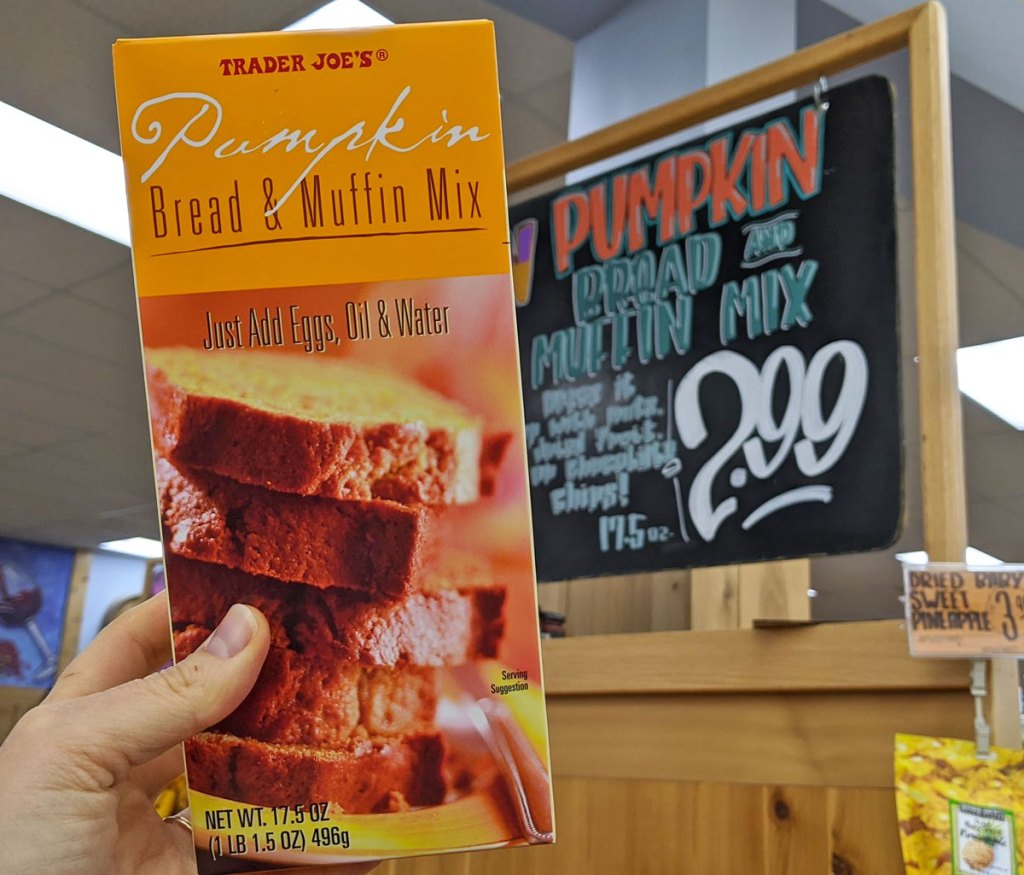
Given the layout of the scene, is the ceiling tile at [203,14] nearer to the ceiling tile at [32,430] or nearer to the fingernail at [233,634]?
the fingernail at [233,634]

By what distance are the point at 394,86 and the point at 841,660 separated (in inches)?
33.6

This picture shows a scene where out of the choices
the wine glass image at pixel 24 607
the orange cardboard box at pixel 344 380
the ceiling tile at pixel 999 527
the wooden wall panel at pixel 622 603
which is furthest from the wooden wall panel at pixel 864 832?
the wine glass image at pixel 24 607

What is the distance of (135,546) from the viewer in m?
10.4

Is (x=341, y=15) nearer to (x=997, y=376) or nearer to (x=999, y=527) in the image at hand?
(x=997, y=376)

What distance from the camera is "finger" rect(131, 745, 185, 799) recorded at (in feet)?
2.48

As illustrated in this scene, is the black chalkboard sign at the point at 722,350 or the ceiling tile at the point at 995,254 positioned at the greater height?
the ceiling tile at the point at 995,254

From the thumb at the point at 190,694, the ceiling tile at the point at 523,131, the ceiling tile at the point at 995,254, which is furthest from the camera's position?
the ceiling tile at the point at 995,254

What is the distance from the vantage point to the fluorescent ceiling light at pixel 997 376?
4688 millimetres

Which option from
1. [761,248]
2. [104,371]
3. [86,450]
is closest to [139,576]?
[86,450]

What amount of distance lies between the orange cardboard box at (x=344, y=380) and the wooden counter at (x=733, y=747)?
2.27 feet

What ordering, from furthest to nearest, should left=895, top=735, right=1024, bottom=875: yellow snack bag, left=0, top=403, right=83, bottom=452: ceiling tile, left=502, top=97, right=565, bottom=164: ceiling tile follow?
left=0, top=403, right=83, bottom=452: ceiling tile → left=502, top=97, right=565, bottom=164: ceiling tile → left=895, top=735, right=1024, bottom=875: yellow snack bag

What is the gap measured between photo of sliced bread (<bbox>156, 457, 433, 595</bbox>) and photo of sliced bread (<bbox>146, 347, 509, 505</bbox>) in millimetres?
11

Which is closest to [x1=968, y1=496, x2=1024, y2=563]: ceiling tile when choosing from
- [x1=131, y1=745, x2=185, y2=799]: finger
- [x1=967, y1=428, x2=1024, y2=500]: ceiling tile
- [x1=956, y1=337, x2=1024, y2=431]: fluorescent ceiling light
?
[x1=967, y1=428, x2=1024, y2=500]: ceiling tile

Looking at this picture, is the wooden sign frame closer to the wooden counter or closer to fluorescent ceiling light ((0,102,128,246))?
the wooden counter
